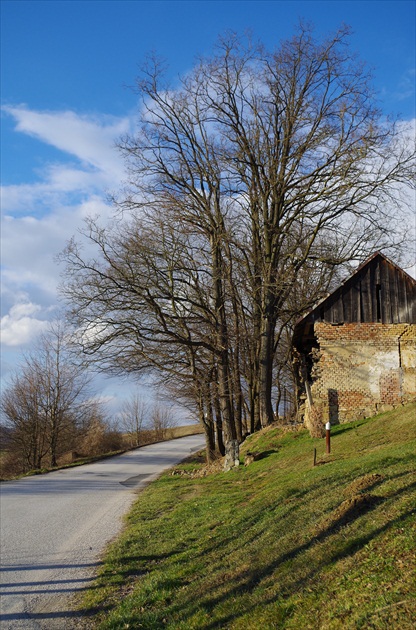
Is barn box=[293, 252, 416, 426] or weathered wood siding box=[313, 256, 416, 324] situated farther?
weathered wood siding box=[313, 256, 416, 324]

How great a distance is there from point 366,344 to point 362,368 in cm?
84

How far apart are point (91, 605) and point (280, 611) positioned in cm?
311

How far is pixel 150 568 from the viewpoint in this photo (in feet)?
29.0

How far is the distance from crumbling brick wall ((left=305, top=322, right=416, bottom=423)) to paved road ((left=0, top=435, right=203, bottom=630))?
296 inches

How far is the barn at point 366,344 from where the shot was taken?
2033cm

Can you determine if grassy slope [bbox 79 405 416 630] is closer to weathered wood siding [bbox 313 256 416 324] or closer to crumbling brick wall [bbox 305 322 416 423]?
crumbling brick wall [bbox 305 322 416 423]

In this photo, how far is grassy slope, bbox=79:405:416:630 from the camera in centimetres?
520

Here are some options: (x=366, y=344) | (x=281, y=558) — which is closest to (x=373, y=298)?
(x=366, y=344)

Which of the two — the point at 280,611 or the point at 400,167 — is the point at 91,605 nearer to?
the point at 280,611

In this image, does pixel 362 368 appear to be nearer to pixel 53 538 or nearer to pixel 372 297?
pixel 372 297

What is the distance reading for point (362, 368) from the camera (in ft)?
67.4

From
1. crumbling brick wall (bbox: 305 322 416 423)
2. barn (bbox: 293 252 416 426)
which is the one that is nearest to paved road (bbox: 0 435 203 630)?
crumbling brick wall (bbox: 305 322 416 423)

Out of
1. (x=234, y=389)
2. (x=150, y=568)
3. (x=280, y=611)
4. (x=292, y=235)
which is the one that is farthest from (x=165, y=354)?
(x=280, y=611)

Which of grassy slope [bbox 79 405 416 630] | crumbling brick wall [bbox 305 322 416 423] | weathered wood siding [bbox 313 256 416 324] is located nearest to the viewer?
grassy slope [bbox 79 405 416 630]
